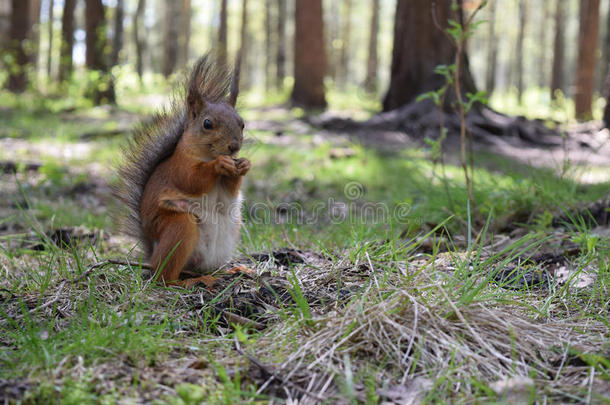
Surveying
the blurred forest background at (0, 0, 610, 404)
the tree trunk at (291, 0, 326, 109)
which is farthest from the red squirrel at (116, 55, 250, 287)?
the tree trunk at (291, 0, 326, 109)

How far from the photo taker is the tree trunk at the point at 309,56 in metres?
10.2

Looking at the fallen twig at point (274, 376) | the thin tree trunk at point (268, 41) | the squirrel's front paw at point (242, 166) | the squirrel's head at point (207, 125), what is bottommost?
the fallen twig at point (274, 376)

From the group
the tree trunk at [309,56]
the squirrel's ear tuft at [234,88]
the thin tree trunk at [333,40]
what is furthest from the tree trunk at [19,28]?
the thin tree trunk at [333,40]

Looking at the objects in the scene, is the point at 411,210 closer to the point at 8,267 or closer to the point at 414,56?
the point at 8,267

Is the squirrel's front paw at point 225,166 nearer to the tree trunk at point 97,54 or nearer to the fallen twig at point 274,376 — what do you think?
the fallen twig at point 274,376

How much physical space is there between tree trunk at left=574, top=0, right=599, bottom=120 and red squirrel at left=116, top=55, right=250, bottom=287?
10.6 metres

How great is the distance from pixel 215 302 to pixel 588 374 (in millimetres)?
1251

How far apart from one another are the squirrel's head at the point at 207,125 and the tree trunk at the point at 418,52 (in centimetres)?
501

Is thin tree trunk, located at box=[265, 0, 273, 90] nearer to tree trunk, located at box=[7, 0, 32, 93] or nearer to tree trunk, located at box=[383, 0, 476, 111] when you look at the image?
tree trunk, located at box=[7, 0, 32, 93]

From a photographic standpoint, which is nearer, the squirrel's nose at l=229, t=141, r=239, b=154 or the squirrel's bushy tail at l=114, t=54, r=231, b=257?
the squirrel's nose at l=229, t=141, r=239, b=154

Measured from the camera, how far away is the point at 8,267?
8.29ft

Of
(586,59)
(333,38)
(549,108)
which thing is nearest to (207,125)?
(586,59)

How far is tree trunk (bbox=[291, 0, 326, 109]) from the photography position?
33.5 feet

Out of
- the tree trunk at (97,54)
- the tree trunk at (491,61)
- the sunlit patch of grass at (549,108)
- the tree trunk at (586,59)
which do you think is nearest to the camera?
the sunlit patch of grass at (549,108)
